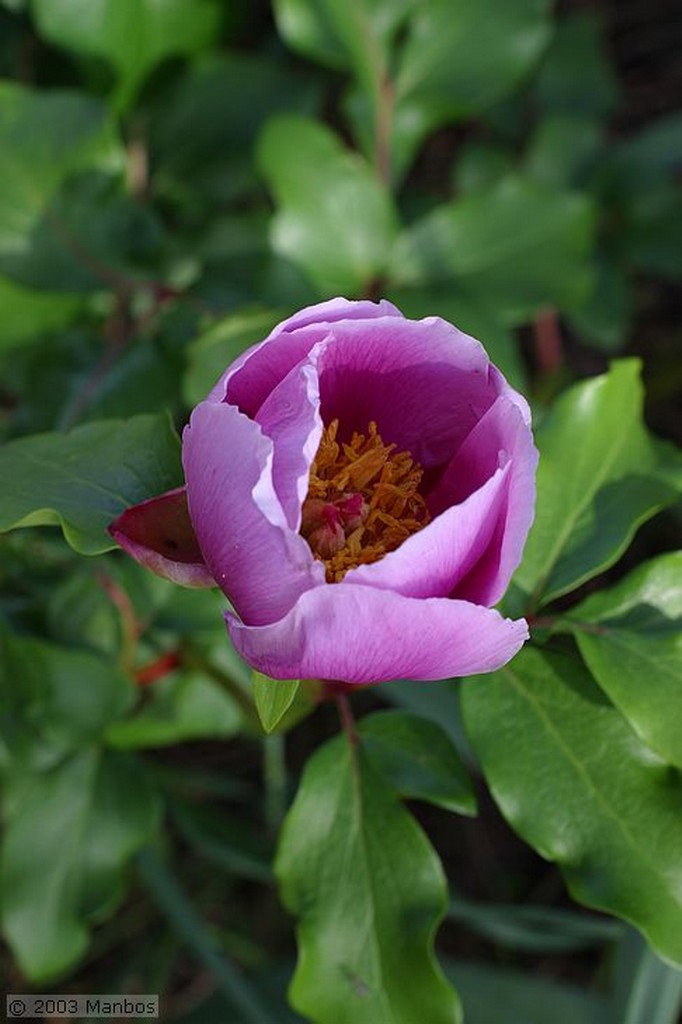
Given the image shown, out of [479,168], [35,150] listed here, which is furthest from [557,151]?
[35,150]

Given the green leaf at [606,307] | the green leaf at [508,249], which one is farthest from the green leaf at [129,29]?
the green leaf at [606,307]

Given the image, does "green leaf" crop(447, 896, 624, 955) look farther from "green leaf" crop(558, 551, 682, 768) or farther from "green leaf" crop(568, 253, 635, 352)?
"green leaf" crop(568, 253, 635, 352)

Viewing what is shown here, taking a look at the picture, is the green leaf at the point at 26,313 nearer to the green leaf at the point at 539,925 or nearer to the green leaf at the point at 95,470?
the green leaf at the point at 95,470

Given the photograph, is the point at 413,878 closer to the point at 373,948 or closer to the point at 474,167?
the point at 373,948

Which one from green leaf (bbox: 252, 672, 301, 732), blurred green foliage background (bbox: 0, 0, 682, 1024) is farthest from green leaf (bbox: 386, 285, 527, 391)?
green leaf (bbox: 252, 672, 301, 732)

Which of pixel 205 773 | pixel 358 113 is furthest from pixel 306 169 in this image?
pixel 205 773

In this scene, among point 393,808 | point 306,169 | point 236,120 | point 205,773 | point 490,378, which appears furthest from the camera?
point 205,773
